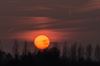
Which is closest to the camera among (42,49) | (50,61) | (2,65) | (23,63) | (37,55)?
(2,65)

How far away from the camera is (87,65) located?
247ft

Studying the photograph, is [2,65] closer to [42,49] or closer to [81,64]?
[81,64]

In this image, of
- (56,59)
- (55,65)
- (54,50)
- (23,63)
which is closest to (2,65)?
(23,63)

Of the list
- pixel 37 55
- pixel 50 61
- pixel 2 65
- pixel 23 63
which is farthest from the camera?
pixel 37 55

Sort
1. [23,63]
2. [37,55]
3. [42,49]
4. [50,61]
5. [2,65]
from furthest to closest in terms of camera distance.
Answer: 1. [42,49]
2. [37,55]
3. [50,61]
4. [23,63]
5. [2,65]

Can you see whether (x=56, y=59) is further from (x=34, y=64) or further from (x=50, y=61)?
(x=34, y=64)

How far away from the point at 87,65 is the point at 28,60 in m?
9.08

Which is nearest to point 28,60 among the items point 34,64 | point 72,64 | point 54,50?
point 34,64

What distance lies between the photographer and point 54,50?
8906 cm

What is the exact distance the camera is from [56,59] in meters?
80.6

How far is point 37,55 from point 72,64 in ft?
40.4

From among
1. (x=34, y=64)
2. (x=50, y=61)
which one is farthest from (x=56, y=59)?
(x=34, y=64)

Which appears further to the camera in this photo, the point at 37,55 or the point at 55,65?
the point at 37,55

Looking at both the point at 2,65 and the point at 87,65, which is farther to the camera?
the point at 87,65
